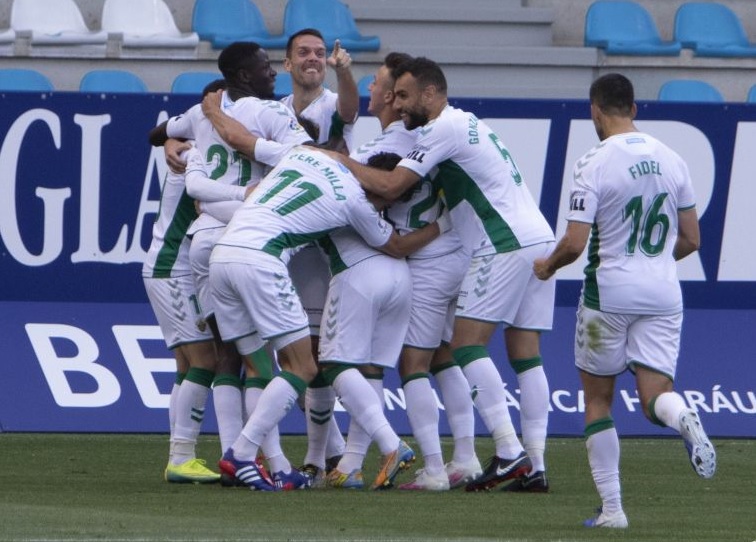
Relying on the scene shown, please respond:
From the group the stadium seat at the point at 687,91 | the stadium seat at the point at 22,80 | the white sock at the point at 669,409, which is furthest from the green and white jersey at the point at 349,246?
the stadium seat at the point at 687,91

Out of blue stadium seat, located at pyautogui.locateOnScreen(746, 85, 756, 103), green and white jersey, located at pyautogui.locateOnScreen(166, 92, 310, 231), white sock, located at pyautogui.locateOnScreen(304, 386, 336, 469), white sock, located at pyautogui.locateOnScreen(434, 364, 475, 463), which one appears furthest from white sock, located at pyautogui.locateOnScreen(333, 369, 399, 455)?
blue stadium seat, located at pyautogui.locateOnScreen(746, 85, 756, 103)

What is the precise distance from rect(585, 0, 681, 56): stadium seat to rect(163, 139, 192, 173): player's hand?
819 cm

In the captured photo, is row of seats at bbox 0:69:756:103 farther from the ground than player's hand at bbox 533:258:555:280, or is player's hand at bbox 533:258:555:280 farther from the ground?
player's hand at bbox 533:258:555:280

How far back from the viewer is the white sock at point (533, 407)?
8.06 meters

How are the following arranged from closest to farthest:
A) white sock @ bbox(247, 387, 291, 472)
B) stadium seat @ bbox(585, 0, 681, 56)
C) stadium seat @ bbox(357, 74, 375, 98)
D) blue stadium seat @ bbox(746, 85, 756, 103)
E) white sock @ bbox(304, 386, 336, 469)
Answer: white sock @ bbox(247, 387, 291, 472)
white sock @ bbox(304, 386, 336, 469)
stadium seat @ bbox(357, 74, 375, 98)
blue stadium seat @ bbox(746, 85, 756, 103)
stadium seat @ bbox(585, 0, 681, 56)

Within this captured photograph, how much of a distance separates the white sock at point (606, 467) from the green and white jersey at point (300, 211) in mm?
1773

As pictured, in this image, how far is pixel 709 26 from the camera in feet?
56.0

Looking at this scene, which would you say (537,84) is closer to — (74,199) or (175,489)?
(74,199)

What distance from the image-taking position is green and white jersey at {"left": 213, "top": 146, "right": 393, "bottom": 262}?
25.1 ft

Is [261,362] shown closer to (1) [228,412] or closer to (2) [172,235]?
(1) [228,412]

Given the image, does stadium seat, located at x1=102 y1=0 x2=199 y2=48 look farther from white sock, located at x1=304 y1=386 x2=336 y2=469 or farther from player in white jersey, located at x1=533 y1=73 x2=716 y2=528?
player in white jersey, located at x1=533 y1=73 x2=716 y2=528

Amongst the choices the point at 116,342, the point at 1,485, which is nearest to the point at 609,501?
the point at 1,485

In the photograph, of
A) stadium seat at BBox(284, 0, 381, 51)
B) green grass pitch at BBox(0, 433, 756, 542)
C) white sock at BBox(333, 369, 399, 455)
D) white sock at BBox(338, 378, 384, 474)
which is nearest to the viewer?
green grass pitch at BBox(0, 433, 756, 542)

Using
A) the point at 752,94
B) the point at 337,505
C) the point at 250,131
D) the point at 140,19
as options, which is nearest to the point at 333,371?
the point at 337,505
